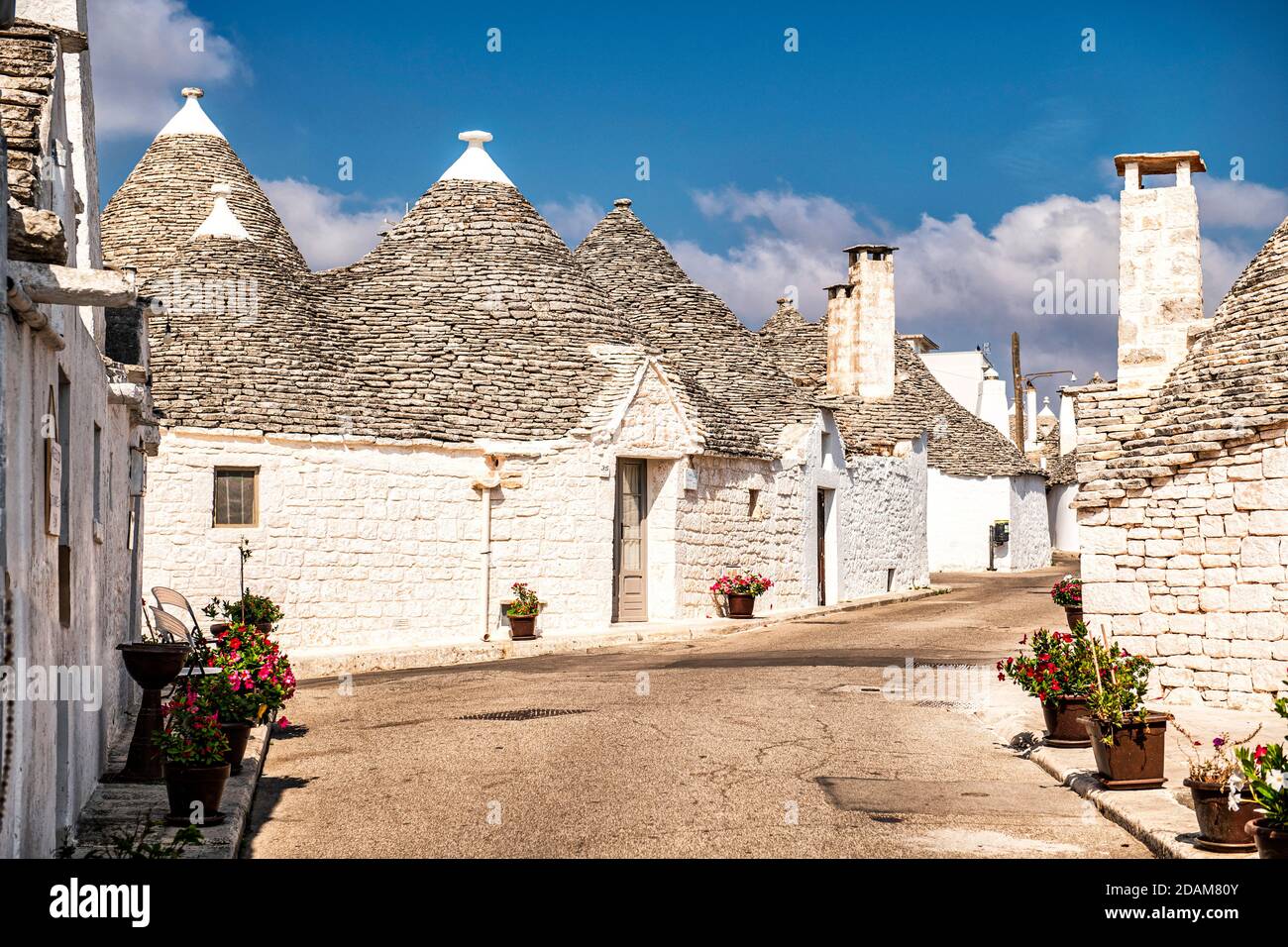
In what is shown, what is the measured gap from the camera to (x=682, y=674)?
15.5 meters

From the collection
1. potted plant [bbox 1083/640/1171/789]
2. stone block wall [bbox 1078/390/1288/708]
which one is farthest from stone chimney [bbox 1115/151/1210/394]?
potted plant [bbox 1083/640/1171/789]

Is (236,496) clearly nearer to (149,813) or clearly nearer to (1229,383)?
(149,813)

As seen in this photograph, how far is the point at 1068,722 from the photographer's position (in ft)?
35.0

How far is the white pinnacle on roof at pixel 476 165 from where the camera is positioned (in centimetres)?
2673

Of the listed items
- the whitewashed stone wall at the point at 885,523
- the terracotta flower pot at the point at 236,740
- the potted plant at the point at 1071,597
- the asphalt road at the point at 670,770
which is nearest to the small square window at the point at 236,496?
the asphalt road at the point at 670,770

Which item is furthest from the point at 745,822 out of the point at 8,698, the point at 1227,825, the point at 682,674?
the point at 682,674

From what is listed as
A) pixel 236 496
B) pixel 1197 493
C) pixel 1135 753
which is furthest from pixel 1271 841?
pixel 236 496

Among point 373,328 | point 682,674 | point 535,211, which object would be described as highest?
point 535,211

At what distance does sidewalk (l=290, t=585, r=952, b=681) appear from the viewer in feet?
60.0

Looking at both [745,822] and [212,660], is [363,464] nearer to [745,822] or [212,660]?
[212,660]

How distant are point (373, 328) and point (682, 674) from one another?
10551mm

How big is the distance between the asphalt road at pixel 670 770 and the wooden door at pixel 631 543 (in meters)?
6.29
